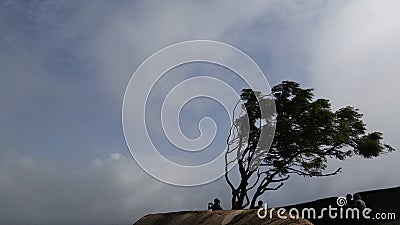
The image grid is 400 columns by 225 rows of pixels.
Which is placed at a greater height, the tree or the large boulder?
the tree

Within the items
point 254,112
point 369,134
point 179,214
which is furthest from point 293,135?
point 179,214

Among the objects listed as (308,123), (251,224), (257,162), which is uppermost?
(308,123)

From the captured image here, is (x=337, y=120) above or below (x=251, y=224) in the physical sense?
above

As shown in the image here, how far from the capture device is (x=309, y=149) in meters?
22.0

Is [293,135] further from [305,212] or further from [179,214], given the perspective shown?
[179,214]

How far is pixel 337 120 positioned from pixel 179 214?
40.8 ft

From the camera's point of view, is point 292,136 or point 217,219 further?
point 292,136

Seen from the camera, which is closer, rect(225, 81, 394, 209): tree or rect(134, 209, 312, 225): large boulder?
rect(134, 209, 312, 225): large boulder

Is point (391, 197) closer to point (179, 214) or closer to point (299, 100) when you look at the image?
point (299, 100)

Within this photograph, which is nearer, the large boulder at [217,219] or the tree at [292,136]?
the large boulder at [217,219]

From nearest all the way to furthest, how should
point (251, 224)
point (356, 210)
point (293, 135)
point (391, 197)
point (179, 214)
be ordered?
1. point (251, 224)
2. point (179, 214)
3. point (356, 210)
4. point (391, 197)
5. point (293, 135)

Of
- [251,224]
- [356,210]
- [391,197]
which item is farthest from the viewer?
[391,197]

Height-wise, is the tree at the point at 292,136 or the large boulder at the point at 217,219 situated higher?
the tree at the point at 292,136

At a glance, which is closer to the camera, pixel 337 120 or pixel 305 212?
pixel 305 212
